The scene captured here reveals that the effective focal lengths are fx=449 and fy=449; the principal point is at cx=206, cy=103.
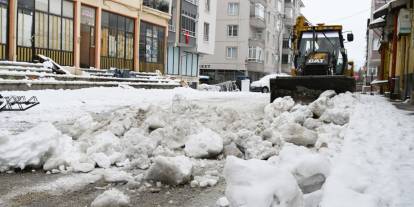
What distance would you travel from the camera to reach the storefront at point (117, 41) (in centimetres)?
2675

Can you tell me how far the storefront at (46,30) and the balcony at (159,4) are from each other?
30.6 feet

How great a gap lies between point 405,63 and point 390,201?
1366 centimetres

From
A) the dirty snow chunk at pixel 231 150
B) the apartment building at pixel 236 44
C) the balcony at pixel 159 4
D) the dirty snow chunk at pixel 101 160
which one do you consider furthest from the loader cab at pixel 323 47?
the apartment building at pixel 236 44

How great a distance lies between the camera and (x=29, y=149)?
18.6 feet

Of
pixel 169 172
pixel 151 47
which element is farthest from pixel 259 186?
pixel 151 47

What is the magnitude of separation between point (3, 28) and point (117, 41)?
921cm

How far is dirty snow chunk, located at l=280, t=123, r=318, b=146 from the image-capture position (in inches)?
273

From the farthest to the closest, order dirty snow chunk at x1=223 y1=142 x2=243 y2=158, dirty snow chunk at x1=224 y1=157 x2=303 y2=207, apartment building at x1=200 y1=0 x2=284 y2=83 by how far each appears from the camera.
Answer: apartment building at x1=200 y1=0 x2=284 y2=83 → dirty snow chunk at x1=223 y1=142 x2=243 y2=158 → dirty snow chunk at x1=224 y1=157 x2=303 y2=207

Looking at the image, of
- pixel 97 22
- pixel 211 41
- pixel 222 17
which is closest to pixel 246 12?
pixel 222 17

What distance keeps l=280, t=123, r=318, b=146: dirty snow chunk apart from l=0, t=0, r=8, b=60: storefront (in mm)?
15945

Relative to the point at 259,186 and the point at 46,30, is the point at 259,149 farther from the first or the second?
the point at 46,30

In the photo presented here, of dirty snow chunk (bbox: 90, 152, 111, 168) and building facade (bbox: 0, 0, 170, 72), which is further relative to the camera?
building facade (bbox: 0, 0, 170, 72)

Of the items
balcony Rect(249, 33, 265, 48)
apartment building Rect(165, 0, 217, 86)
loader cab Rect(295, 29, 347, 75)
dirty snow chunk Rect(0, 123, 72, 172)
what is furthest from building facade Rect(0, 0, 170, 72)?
balcony Rect(249, 33, 265, 48)

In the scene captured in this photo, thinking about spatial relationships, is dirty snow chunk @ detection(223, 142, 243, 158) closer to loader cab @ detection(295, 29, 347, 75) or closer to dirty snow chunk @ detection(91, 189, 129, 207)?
dirty snow chunk @ detection(91, 189, 129, 207)
